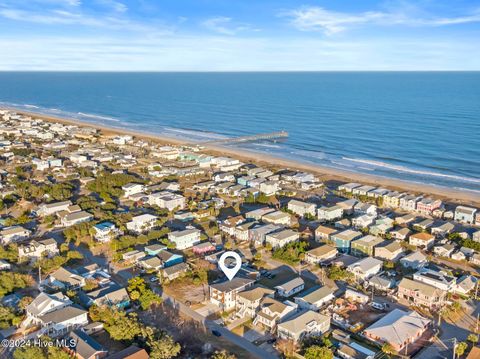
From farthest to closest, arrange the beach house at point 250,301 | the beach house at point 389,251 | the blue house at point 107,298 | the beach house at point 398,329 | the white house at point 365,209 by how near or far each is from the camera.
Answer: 1. the white house at point 365,209
2. the beach house at point 389,251
3. the beach house at point 250,301
4. the blue house at point 107,298
5. the beach house at point 398,329

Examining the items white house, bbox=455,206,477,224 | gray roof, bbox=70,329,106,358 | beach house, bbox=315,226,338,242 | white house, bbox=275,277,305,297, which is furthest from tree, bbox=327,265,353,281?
white house, bbox=455,206,477,224

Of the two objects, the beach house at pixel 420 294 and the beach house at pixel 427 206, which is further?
the beach house at pixel 427 206

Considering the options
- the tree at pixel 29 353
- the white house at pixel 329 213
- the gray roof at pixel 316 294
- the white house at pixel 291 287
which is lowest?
the white house at pixel 291 287

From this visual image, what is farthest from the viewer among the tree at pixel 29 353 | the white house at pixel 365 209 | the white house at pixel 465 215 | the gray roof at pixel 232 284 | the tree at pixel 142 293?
the white house at pixel 365 209

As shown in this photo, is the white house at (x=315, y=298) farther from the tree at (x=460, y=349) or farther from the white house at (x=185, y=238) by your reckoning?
the white house at (x=185, y=238)

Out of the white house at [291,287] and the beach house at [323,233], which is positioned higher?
the beach house at [323,233]

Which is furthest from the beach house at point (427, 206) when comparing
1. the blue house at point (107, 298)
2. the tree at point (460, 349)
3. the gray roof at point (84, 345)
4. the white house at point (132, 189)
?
the gray roof at point (84, 345)

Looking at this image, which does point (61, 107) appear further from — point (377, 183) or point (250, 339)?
point (250, 339)
